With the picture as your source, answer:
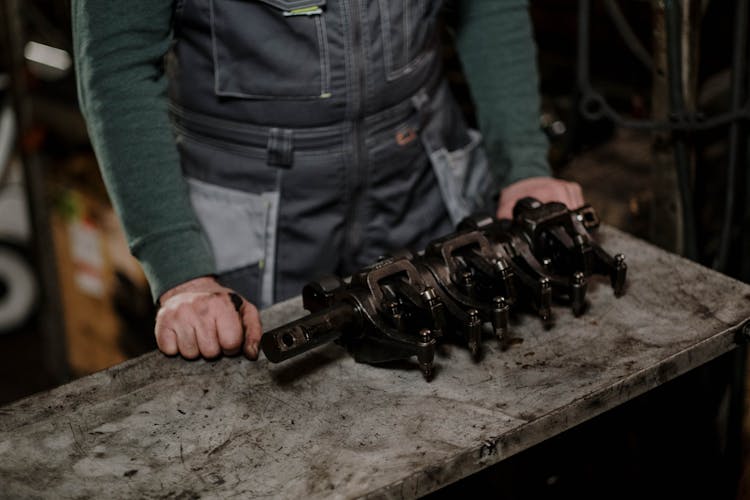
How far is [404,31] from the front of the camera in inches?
53.5

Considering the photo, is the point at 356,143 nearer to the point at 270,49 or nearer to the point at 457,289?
the point at 270,49

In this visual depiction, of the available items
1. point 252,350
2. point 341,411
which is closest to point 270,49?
point 252,350

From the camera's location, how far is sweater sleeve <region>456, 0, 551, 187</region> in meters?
1.53

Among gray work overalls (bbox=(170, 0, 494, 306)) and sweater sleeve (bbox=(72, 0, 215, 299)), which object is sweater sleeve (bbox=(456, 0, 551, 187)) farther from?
sweater sleeve (bbox=(72, 0, 215, 299))

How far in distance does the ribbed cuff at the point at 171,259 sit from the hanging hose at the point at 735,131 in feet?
3.22

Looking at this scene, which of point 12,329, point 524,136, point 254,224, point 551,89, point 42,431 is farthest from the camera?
point 12,329

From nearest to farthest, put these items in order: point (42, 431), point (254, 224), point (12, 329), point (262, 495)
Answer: point (262, 495) → point (42, 431) → point (254, 224) → point (12, 329)

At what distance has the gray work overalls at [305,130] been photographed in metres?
1.29

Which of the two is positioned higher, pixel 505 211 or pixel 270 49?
pixel 270 49

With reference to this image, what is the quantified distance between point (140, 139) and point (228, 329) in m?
0.30

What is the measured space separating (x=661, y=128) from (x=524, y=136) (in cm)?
29

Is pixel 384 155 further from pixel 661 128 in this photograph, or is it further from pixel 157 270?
pixel 661 128

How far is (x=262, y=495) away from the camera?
95 centimetres

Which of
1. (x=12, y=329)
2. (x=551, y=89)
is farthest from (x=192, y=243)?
(x=12, y=329)
